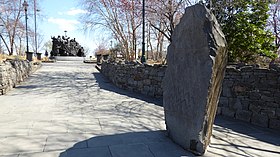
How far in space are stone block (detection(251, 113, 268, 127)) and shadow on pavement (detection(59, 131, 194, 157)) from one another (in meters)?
2.32

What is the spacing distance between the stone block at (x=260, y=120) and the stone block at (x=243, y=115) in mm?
94

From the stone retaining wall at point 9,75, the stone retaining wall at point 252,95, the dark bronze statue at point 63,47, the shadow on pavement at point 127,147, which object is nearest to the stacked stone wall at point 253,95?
the stone retaining wall at point 252,95

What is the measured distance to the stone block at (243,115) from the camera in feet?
15.8

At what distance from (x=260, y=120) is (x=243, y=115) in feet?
1.30

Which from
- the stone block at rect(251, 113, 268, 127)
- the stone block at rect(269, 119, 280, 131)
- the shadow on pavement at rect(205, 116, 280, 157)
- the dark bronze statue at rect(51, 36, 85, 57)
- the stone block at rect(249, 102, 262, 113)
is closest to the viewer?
the shadow on pavement at rect(205, 116, 280, 157)

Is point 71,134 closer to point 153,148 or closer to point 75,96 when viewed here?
point 153,148

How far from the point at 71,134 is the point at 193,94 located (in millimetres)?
2227

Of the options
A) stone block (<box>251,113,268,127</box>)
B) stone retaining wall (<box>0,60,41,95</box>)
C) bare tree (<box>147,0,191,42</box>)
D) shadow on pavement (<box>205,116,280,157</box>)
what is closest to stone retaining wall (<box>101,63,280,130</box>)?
stone block (<box>251,113,268,127</box>)

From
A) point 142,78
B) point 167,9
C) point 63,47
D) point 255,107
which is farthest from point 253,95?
point 63,47

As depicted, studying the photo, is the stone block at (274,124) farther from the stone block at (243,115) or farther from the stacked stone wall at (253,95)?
the stone block at (243,115)

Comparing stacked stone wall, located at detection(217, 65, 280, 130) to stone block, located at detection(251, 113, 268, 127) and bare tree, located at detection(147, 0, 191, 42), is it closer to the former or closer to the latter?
stone block, located at detection(251, 113, 268, 127)

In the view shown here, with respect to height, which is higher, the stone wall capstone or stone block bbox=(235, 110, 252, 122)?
the stone wall capstone

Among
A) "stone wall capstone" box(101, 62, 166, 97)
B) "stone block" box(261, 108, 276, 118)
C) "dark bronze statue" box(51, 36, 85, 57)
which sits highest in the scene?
"dark bronze statue" box(51, 36, 85, 57)

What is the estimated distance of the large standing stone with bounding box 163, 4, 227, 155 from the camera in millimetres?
2857
